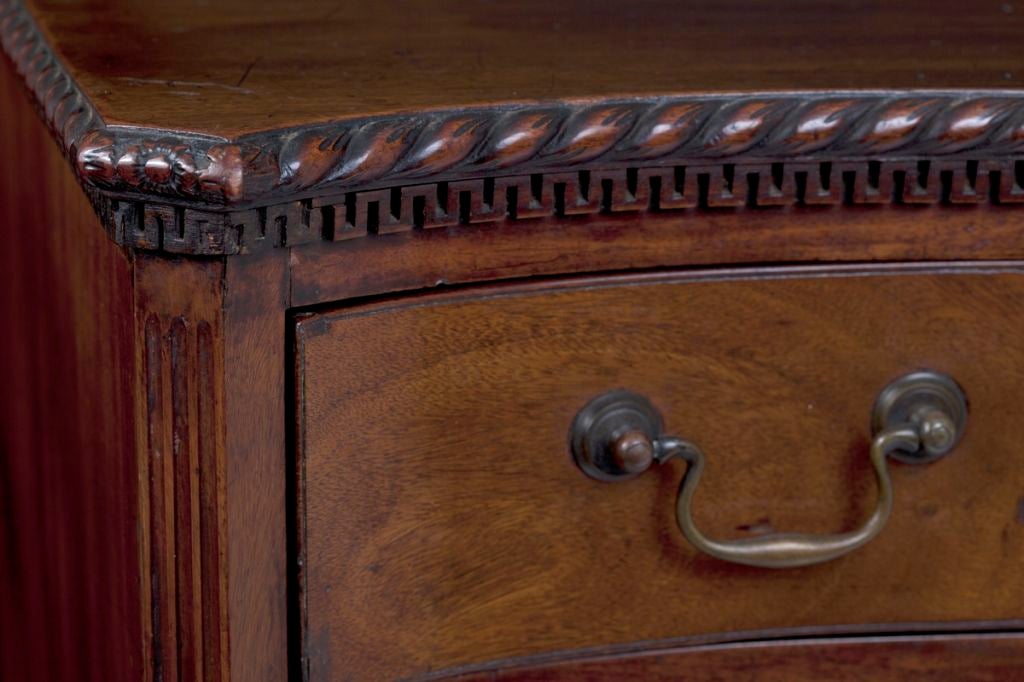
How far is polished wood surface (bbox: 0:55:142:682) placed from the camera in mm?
571

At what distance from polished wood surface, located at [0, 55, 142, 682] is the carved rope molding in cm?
4

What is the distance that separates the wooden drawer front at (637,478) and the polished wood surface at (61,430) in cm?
7

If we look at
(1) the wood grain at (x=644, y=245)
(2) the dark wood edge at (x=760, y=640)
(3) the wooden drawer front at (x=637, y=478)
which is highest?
(1) the wood grain at (x=644, y=245)

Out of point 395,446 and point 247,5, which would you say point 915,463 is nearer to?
point 395,446

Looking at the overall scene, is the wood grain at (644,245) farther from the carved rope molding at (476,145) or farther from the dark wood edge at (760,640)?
the dark wood edge at (760,640)

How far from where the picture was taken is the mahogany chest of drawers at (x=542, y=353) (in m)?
0.52

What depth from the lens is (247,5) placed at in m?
0.76

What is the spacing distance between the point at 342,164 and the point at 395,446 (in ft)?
0.35

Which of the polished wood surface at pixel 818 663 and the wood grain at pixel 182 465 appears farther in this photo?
the polished wood surface at pixel 818 663

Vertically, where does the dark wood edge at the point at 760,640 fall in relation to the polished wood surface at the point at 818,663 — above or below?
above

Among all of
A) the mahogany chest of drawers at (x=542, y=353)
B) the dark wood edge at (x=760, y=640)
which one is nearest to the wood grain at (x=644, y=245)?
the mahogany chest of drawers at (x=542, y=353)

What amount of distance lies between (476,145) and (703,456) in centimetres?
15

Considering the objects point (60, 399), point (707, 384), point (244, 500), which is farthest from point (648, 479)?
point (60, 399)

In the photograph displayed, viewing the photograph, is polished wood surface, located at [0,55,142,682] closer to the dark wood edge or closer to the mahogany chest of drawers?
the mahogany chest of drawers
